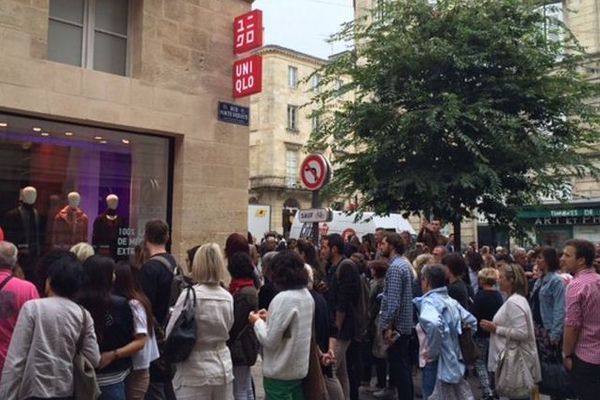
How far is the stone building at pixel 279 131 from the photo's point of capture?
44594 millimetres

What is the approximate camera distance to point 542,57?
12.3m

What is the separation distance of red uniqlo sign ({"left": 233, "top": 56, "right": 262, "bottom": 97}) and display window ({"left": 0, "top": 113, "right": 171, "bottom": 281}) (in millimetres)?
1669

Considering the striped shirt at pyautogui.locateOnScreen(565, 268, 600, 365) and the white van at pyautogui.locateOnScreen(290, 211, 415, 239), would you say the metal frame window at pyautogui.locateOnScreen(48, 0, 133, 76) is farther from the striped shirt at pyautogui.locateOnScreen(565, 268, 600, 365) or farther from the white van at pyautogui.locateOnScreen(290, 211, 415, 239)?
the white van at pyautogui.locateOnScreen(290, 211, 415, 239)

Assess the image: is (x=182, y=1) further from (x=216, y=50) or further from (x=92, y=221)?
(x=92, y=221)

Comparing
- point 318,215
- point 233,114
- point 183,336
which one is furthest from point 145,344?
point 233,114

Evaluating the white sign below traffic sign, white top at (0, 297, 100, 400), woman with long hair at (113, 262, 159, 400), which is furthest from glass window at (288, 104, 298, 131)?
white top at (0, 297, 100, 400)

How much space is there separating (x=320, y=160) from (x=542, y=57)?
667 centimetres

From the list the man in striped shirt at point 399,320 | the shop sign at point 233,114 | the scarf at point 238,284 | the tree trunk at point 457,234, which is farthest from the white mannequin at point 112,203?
the tree trunk at point 457,234

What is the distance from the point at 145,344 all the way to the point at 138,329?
0.20 m

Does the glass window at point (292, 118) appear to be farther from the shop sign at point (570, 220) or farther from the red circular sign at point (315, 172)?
the red circular sign at point (315, 172)

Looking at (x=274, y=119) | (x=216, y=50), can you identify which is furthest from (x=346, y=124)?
(x=274, y=119)

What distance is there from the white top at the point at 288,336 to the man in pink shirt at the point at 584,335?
8.23ft

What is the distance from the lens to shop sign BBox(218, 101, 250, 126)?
408 inches

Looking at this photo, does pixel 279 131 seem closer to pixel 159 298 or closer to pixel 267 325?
pixel 159 298
